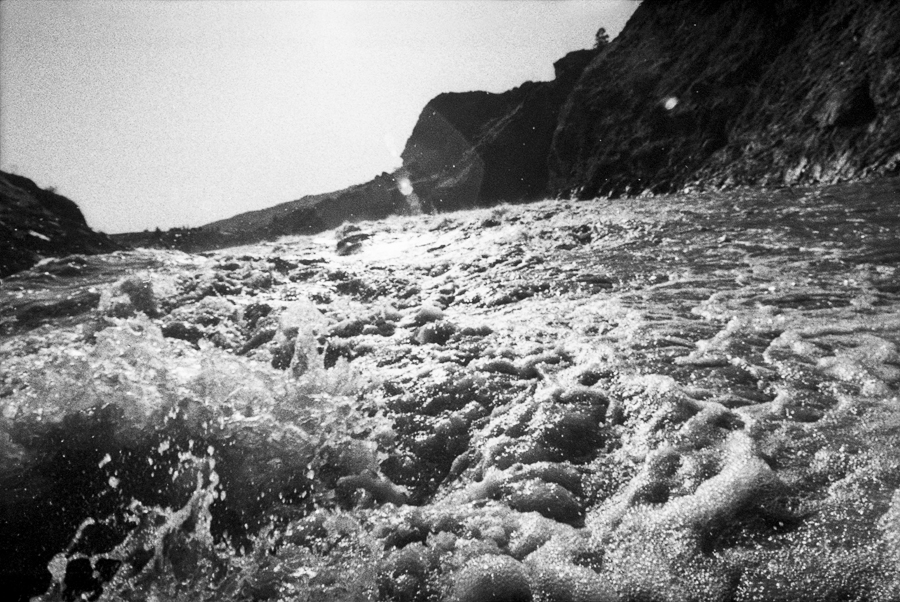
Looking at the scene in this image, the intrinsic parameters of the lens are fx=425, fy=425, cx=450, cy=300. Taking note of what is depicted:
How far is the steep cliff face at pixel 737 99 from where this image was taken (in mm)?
9250

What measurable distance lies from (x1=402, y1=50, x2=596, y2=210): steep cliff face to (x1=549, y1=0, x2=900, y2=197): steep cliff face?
6541mm

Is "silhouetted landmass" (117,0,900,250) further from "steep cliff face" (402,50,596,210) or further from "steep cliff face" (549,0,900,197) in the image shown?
"steep cliff face" (402,50,596,210)

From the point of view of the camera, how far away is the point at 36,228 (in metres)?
15.6

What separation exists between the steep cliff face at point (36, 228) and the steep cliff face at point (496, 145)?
2232cm

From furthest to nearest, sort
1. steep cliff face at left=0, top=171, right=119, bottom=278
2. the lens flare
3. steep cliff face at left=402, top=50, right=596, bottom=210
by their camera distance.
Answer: the lens flare → steep cliff face at left=402, top=50, right=596, bottom=210 → steep cliff face at left=0, top=171, right=119, bottom=278

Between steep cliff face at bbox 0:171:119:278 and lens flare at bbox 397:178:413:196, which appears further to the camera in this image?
lens flare at bbox 397:178:413:196

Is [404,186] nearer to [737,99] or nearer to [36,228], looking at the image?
[36,228]

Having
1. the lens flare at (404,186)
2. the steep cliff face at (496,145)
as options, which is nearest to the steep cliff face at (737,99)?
the steep cliff face at (496,145)

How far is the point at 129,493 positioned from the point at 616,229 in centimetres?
804

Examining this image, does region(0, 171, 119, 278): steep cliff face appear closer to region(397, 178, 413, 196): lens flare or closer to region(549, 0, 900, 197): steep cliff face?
region(549, 0, 900, 197): steep cliff face

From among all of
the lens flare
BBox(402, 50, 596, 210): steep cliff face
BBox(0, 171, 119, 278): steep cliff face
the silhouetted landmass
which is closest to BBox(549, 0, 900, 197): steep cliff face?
the silhouetted landmass

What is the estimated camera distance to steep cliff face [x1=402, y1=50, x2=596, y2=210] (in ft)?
102

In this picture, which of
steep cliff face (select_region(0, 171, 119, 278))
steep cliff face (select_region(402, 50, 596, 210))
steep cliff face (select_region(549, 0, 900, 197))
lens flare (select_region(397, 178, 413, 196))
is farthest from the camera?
lens flare (select_region(397, 178, 413, 196))

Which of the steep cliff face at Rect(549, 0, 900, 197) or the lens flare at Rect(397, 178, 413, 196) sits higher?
the lens flare at Rect(397, 178, 413, 196)
